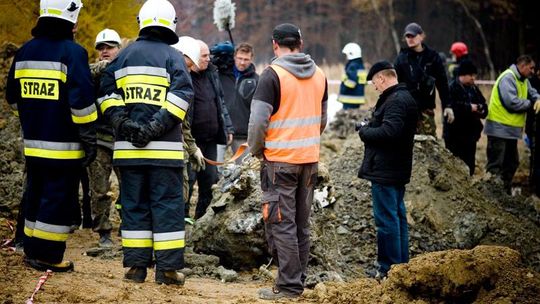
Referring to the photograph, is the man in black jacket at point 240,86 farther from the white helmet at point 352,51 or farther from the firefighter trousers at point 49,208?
the white helmet at point 352,51

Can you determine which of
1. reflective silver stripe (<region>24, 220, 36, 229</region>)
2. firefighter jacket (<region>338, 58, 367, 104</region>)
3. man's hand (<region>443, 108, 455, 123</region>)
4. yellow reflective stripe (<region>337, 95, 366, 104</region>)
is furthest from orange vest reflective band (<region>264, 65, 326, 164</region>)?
yellow reflective stripe (<region>337, 95, 366, 104</region>)

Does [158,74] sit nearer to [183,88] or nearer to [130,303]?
[183,88]

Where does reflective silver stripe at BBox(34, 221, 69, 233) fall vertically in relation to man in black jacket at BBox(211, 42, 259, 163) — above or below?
below

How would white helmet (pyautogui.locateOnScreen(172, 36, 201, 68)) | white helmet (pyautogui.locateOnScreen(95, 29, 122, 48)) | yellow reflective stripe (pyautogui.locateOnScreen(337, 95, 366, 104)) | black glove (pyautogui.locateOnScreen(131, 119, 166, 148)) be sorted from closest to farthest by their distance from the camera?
black glove (pyautogui.locateOnScreen(131, 119, 166, 148))
white helmet (pyautogui.locateOnScreen(172, 36, 201, 68))
white helmet (pyautogui.locateOnScreen(95, 29, 122, 48))
yellow reflective stripe (pyautogui.locateOnScreen(337, 95, 366, 104))

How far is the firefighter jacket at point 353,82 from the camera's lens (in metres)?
18.4

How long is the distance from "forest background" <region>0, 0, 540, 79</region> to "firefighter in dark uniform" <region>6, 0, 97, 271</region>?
58.8 feet

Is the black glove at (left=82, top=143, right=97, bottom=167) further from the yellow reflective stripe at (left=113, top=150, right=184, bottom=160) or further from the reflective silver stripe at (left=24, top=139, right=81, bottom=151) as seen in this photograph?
the yellow reflective stripe at (left=113, top=150, right=184, bottom=160)

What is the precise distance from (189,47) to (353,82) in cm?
1025

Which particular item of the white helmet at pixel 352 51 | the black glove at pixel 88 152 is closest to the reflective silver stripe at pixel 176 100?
the black glove at pixel 88 152

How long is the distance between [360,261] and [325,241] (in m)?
0.68

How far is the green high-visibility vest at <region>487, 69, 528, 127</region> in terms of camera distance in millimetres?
13203

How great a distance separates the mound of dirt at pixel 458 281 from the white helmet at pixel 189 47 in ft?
10.1

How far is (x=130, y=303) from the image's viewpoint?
6254 millimetres

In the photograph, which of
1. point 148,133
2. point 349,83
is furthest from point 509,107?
point 148,133
